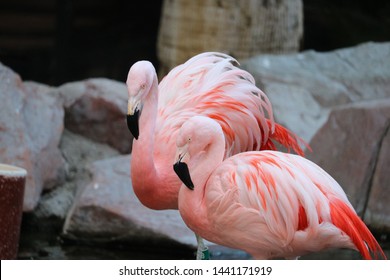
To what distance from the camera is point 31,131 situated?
5.58m

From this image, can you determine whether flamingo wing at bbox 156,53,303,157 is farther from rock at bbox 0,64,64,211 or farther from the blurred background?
the blurred background

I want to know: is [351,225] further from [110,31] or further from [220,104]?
[110,31]

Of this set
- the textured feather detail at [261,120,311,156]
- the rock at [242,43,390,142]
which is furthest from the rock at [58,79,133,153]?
the textured feather detail at [261,120,311,156]

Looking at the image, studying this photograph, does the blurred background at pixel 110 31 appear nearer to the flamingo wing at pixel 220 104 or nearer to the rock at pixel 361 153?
the rock at pixel 361 153

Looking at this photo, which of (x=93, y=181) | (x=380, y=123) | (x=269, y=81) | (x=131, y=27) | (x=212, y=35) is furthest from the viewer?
(x=131, y=27)

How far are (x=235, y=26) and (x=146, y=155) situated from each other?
2928mm

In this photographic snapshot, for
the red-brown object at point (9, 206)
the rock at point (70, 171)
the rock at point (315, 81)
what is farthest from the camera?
the rock at point (315, 81)

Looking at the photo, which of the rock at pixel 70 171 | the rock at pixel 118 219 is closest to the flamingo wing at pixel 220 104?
the rock at pixel 118 219

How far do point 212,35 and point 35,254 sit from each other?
227cm

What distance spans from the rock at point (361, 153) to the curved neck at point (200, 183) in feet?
5.24

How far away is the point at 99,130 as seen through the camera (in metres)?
6.05

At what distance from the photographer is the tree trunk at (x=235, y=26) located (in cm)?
660
